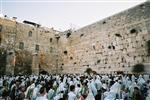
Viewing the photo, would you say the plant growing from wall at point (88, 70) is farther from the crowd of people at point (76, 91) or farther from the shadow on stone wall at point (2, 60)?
the crowd of people at point (76, 91)

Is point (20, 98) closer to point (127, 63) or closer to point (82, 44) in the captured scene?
point (127, 63)

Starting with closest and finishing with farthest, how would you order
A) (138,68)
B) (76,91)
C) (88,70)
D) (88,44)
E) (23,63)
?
(76,91)
(138,68)
(88,70)
(88,44)
(23,63)

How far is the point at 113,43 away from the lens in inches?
804

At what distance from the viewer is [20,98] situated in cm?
611

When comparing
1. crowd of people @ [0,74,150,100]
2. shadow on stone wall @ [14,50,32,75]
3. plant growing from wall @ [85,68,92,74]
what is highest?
shadow on stone wall @ [14,50,32,75]

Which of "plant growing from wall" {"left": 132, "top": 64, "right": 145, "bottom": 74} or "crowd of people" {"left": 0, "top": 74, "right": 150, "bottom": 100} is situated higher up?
"plant growing from wall" {"left": 132, "top": 64, "right": 145, "bottom": 74}

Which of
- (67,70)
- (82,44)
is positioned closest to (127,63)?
(82,44)

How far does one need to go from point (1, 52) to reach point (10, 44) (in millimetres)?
1729

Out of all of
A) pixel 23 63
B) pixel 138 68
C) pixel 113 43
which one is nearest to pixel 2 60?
pixel 23 63

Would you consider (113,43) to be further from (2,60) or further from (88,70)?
(2,60)

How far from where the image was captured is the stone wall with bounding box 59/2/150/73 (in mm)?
17906

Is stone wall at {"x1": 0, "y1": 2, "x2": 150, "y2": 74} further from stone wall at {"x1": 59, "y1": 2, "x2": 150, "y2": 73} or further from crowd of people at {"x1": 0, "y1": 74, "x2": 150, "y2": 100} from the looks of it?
crowd of people at {"x1": 0, "y1": 74, "x2": 150, "y2": 100}

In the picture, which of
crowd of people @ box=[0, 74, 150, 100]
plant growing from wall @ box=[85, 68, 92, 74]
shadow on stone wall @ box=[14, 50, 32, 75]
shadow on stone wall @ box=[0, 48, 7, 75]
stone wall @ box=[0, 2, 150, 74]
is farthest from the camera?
shadow on stone wall @ box=[14, 50, 32, 75]

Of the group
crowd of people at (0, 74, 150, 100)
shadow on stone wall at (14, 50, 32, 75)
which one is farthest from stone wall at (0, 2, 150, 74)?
crowd of people at (0, 74, 150, 100)
